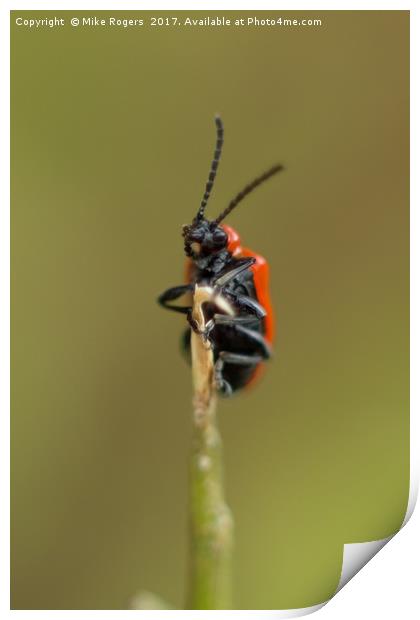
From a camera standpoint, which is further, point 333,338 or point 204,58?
point 333,338

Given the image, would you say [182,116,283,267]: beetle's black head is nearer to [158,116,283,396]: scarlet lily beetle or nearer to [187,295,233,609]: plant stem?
[158,116,283,396]: scarlet lily beetle

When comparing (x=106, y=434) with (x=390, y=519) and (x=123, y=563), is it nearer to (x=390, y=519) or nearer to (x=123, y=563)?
(x=123, y=563)

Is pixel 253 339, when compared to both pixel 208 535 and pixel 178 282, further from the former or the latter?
pixel 208 535

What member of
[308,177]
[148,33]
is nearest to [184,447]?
[308,177]

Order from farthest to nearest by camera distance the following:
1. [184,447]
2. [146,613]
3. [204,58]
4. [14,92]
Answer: [184,447] → [204,58] → [14,92] → [146,613]

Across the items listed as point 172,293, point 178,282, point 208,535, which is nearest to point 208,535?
point 208,535

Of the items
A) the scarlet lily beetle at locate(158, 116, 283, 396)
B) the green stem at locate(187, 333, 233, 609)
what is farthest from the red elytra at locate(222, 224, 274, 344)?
the green stem at locate(187, 333, 233, 609)

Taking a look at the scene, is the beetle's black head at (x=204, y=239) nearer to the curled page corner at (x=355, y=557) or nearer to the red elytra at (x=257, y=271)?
the red elytra at (x=257, y=271)
